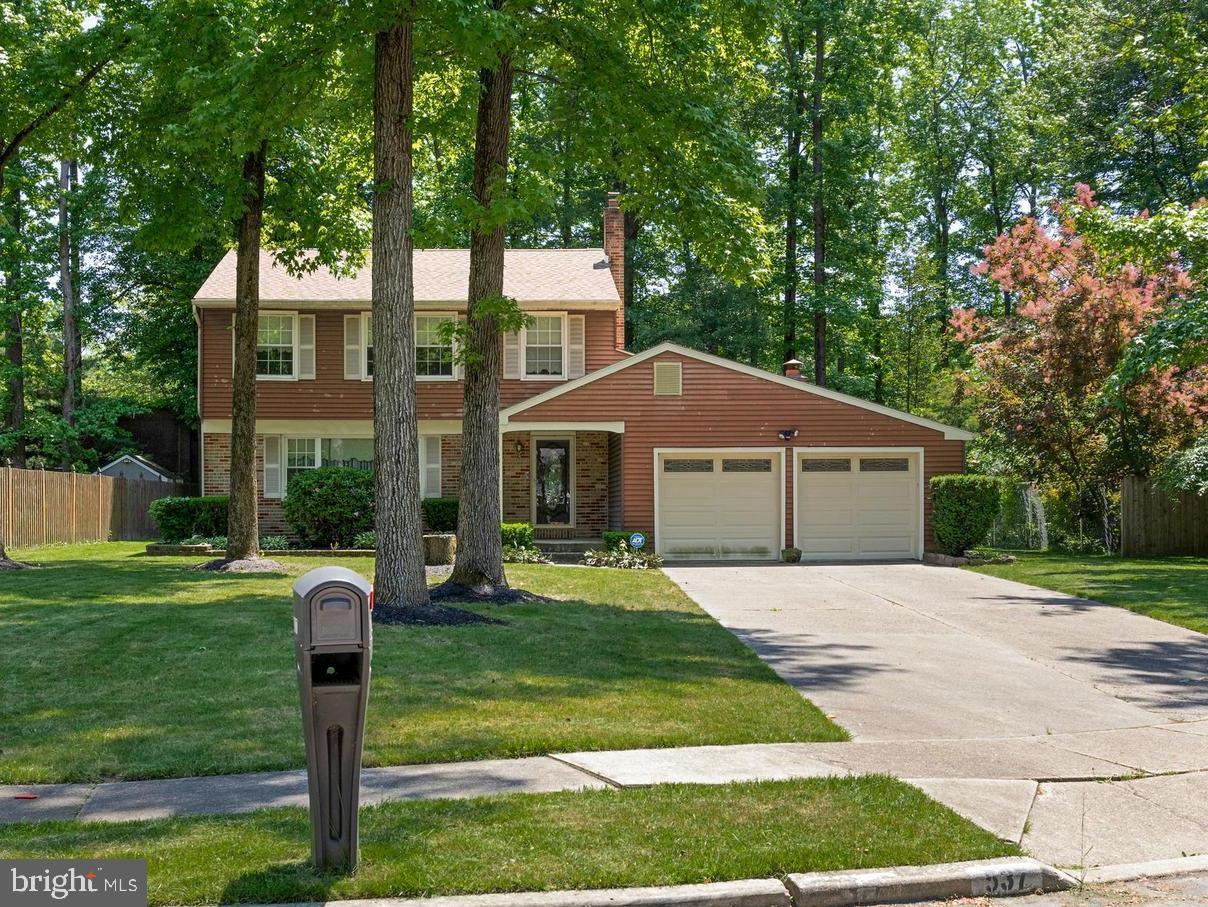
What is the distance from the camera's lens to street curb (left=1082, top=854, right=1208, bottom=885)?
5453 millimetres

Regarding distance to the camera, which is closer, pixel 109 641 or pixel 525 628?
pixel 109 641

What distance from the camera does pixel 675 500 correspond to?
2577cm

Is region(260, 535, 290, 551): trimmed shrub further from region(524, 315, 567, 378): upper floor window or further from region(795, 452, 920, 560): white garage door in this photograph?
region(795, 452, 920, 560): white garage door

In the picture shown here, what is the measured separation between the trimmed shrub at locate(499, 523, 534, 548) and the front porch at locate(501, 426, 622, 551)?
3.52m

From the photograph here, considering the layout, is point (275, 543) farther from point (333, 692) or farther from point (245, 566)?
point (333, 692)

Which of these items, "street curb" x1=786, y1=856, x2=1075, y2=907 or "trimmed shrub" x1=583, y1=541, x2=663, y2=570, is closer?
"street curb" x1=786, y1=856, x2=1075, y2=907

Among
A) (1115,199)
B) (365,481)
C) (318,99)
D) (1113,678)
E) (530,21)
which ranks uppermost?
(1115,199)

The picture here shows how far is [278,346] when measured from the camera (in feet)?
92.9

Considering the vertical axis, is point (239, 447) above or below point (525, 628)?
above

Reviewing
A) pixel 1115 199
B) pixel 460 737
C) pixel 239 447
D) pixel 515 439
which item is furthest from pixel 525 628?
pixel 1115 199

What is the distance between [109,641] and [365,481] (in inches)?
544

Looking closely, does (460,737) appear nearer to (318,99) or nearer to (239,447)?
(318,99)

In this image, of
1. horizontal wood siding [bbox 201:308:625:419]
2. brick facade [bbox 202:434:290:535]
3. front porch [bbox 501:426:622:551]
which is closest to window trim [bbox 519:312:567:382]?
horizontal wood siding [bbox 201:308:625:419]

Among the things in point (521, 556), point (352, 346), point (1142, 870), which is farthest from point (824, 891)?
point (352, 346)
